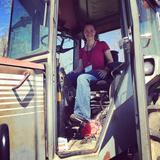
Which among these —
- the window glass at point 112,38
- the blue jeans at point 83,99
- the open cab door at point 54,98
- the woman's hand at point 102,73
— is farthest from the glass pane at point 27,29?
the window glass at point 112,38

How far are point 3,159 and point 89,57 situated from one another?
234cm

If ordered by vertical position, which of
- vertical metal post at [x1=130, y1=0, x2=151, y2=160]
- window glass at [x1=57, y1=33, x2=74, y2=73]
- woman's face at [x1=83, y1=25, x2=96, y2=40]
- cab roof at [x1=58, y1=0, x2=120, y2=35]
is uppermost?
cab roof at [x1=58, y1=0, x2=120, y2=35]

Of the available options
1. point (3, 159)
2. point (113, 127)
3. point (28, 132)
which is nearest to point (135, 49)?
point (113, 127)

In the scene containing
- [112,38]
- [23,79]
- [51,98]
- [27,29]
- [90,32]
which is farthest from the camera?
[90,32]

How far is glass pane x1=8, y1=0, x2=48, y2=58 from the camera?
3.61 m

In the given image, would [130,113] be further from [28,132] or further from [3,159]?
[3,159]

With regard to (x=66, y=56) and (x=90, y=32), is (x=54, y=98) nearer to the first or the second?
(x=66, y=56)

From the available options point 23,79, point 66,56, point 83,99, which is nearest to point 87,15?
point 66,56

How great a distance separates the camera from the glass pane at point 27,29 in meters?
3.61

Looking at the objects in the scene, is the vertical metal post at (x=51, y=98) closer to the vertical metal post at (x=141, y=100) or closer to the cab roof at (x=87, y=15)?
the vertical metal post at (x=141, y=100)

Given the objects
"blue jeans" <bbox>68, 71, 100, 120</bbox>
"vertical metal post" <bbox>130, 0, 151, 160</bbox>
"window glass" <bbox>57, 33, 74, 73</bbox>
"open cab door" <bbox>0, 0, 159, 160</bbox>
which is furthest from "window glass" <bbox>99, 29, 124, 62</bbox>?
"vertical metal post" <bbox>130, 0, 151, 160</bbox>

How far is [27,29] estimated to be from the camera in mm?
3908

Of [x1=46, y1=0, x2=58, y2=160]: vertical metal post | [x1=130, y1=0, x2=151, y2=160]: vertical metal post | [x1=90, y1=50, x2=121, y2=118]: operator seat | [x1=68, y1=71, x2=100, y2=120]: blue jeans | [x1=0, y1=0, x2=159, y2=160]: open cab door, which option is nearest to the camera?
[x1=0, y1=0, x2=159, y2=160]: open cab door

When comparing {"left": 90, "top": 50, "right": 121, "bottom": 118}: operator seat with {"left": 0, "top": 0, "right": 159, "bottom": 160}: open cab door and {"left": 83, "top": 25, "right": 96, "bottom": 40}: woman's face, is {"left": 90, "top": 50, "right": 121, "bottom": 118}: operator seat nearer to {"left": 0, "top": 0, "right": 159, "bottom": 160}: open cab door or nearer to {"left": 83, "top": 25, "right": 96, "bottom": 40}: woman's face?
{"left": 0, "top": 0, "right": 159, "bottom": 160}: open cab door
